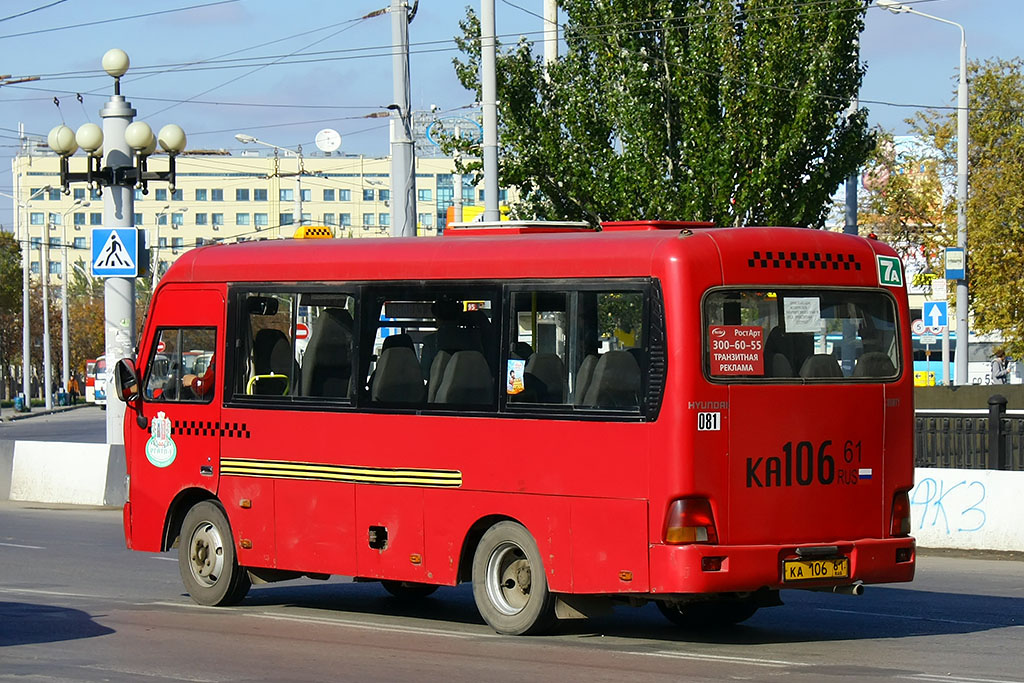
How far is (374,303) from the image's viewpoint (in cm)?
1278

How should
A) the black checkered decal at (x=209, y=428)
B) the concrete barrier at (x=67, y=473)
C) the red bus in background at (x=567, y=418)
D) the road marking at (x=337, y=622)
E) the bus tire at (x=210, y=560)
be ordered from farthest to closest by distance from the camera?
the concrete barrier at (x=67, y=473), the bus tire at (x=210, y=560), the black checkered decal at (x=209, y=428), the road marking at (x=337, y=622), the red bus in background at (x=567, y=418)

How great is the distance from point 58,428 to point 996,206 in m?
31.0

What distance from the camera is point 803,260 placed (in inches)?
450

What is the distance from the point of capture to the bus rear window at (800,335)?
433 inches

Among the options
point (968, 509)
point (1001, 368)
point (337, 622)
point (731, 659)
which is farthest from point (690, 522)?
point (1001, 368)

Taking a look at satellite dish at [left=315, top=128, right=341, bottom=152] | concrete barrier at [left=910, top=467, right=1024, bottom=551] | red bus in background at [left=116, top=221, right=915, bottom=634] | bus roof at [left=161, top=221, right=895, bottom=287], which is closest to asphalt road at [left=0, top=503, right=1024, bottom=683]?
red bus in background at [left=116, top=221, right=915, bottom=634]

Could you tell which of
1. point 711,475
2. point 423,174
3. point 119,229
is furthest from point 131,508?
point 423,174

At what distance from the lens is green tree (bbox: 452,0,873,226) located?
3094cm

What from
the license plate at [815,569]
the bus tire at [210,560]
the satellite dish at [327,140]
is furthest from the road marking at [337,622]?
the satellite dish at [327,140]

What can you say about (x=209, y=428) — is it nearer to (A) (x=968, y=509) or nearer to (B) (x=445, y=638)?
(B) (x=445, y=638)

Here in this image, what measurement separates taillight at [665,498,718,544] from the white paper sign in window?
140 centimetres

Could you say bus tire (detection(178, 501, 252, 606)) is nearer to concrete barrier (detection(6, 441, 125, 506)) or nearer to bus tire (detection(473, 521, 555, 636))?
bus tire (detection(473, 521, 555, 636))

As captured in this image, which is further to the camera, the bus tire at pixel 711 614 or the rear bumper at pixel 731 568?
the bus tire at pixel 711 614

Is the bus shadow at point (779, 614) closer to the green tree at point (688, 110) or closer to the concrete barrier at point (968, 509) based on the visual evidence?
the concrete barrier at point (968, 509)
